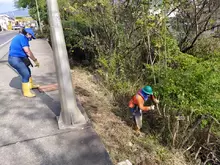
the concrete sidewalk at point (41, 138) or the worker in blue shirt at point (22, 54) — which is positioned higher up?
the worker in blue shirt at point (22, 54)

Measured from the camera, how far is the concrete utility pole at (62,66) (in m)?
3.08

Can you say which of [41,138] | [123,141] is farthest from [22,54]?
[123,141]

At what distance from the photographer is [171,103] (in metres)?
3.37

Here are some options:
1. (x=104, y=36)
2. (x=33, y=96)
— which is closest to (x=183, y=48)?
(x=104, y=36)

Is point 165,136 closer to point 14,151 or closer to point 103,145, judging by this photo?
point 103,145

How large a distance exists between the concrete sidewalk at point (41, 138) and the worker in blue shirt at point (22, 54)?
0.45 m

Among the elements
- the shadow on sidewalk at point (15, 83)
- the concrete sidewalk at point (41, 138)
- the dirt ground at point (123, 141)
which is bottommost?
the dirt ground at point (123, 141)

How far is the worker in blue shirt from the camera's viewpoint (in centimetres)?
411

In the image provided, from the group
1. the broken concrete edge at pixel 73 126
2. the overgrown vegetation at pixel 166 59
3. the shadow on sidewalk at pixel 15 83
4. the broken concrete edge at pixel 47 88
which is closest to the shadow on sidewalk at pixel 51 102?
the broken concrete edge at pixel 47 88

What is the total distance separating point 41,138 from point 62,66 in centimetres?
118

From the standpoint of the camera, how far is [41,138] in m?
3.04

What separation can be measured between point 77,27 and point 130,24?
3106mm

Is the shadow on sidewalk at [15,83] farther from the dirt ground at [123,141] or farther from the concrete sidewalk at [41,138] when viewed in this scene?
the dirt ground at [123,141]

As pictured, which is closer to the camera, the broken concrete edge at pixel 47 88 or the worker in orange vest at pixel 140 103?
the worker in orange vest at pixel 140 103
